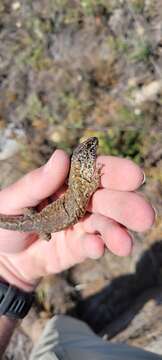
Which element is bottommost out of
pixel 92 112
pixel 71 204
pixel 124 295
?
pixel 124 295

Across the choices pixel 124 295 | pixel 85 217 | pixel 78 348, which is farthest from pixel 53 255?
pixel 124 295

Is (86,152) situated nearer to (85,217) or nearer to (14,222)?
(85,217)

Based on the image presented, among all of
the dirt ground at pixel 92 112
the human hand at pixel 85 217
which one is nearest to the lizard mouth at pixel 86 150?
the human hand at pixel 85 217

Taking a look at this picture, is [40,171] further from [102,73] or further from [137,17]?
[137,17]

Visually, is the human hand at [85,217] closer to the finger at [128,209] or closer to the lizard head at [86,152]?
the finger at [128,209]

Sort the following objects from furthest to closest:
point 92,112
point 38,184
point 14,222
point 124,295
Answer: point 92,112 < point 124,295 < point 14,222 < point 38,184

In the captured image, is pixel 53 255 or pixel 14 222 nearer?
pixel 14 222
